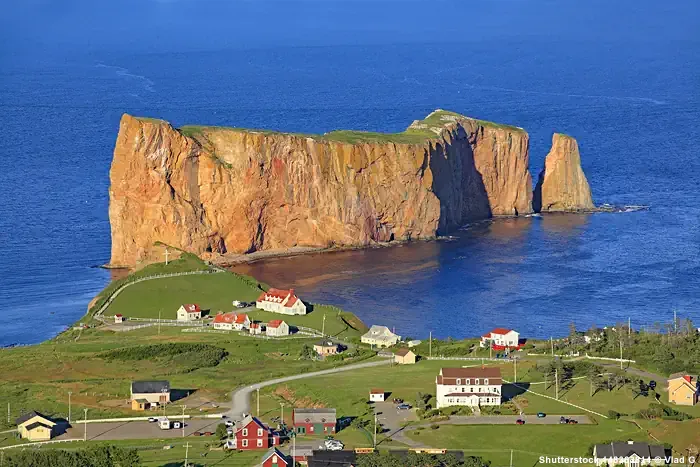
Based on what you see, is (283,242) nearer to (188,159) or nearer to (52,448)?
(188,159)

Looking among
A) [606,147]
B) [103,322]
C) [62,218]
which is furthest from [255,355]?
[606,147]

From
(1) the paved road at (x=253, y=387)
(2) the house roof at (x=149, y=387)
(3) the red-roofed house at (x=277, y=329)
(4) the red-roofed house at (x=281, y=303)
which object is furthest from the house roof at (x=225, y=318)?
(2) the house roof at (x=149, y=387)

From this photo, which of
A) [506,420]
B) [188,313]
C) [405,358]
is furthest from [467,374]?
[188,313]

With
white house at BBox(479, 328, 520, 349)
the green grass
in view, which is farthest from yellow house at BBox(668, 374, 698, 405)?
the green grass

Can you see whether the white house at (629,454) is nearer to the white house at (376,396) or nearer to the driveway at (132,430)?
the white house at (376,396)

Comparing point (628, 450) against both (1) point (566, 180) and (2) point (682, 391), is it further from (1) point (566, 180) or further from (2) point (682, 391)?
(1) point (566, 180)

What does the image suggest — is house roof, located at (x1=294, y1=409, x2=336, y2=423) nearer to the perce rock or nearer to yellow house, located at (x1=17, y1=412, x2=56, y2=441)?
yellow house, located at (x1=17, y1=412, x2=56, y2=441)
